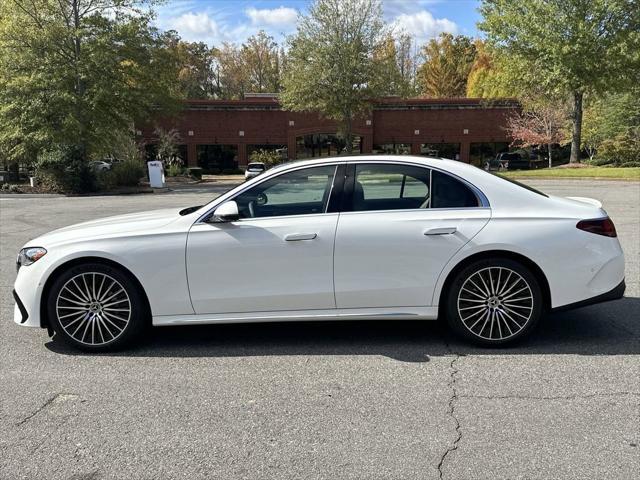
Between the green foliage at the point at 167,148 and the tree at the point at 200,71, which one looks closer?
the green foliage at the point at 167,148

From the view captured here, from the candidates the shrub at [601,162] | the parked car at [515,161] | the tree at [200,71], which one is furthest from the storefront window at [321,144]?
the tree at [200,71]

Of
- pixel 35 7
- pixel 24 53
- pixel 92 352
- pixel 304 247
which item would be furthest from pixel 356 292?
pixel 35 7

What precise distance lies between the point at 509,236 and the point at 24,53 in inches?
1082

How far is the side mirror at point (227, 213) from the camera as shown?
423 cm

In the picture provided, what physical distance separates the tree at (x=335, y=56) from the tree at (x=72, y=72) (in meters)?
8.92

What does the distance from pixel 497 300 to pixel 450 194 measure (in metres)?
0.96

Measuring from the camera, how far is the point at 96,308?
4.36m

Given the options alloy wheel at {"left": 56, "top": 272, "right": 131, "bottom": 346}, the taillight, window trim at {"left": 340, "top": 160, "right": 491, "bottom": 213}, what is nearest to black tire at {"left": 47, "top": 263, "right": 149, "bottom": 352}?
alloy wheel at {"left": 56, "top": 272, "right": 131, "bottom": 346}

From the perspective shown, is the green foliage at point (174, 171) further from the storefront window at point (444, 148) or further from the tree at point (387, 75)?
the storefront window at point (444, 148)

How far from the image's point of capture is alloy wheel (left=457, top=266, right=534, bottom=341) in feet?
14.1

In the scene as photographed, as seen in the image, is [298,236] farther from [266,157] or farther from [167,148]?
[266,157]

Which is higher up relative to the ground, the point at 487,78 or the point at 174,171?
the point at 487,78

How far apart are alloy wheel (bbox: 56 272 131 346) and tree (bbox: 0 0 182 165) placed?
23865 mm

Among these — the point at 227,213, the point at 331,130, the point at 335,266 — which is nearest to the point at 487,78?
the point at 331,130
